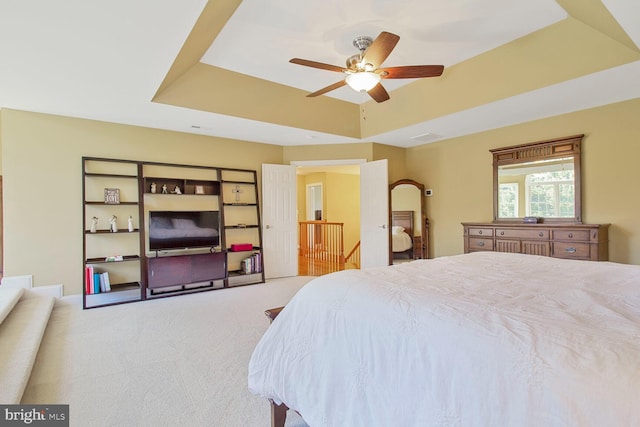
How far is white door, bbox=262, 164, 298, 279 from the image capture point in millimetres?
5500

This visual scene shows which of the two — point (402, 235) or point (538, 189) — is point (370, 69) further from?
point (402, 235)

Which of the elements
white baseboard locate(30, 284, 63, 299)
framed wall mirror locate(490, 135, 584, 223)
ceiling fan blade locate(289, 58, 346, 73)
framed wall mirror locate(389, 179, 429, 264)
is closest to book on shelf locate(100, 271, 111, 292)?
white baseboard locate(30, 284, 63, 299)

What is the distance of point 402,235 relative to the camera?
5.73 m

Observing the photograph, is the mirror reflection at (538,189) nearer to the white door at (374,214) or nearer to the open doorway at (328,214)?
the white door at (374,214)

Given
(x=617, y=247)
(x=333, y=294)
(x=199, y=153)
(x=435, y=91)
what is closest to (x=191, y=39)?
(x=199, y=153)

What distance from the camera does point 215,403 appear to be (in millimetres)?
1938

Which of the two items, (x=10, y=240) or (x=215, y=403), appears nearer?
(x=215, y=403)

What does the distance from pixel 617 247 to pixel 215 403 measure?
4.64 meters

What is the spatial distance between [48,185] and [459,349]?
5045 millimetres

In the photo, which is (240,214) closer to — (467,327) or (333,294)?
(333,294)

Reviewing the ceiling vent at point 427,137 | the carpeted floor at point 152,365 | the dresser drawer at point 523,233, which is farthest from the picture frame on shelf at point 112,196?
the dresser drawer at point 523,233

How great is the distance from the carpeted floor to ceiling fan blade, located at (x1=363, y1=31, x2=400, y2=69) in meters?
2.66

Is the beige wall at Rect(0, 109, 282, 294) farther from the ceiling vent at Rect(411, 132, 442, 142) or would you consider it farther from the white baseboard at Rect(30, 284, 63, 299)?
the ceiling vent at Rect(411, 132, 442, 142)

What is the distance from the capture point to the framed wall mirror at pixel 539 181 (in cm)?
395
